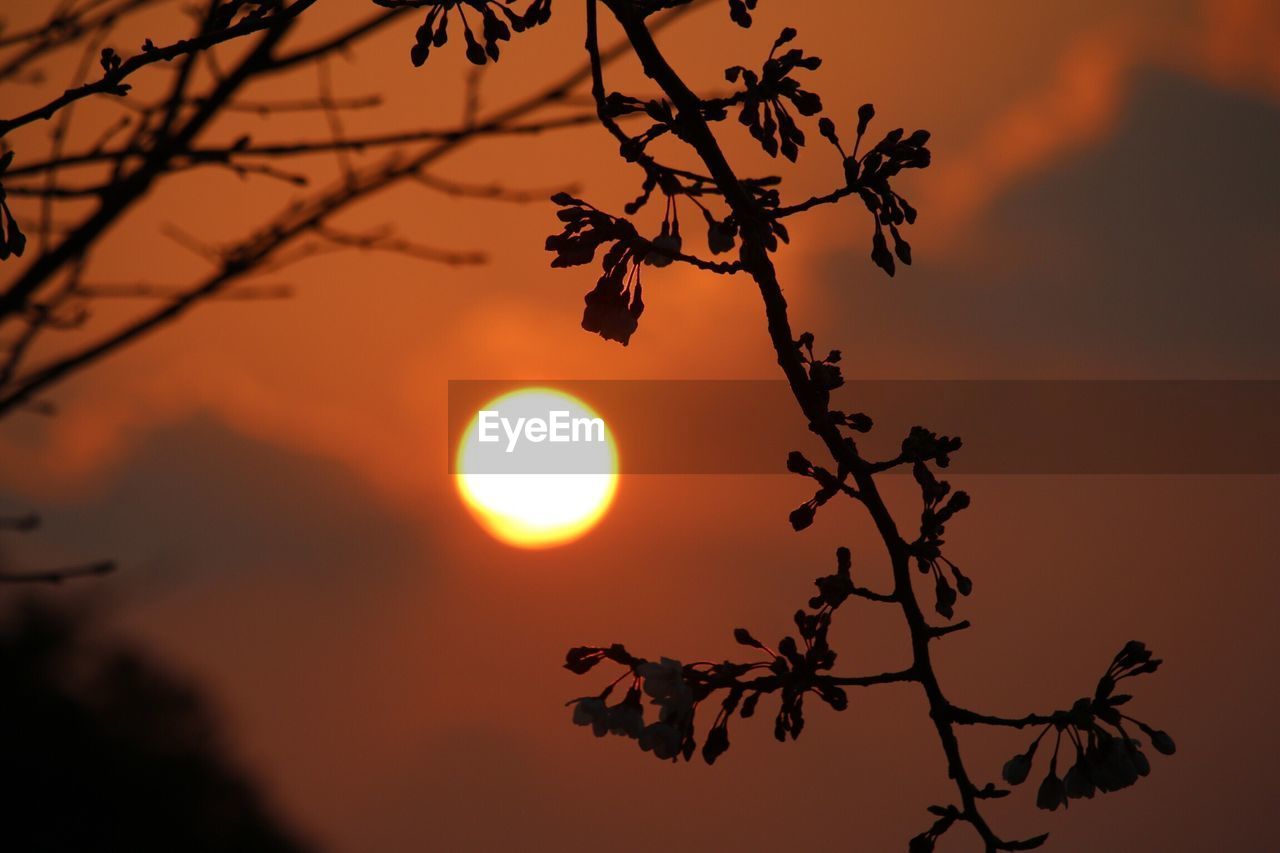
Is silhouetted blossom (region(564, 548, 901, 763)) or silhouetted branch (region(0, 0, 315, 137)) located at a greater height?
silhouetted branch (region(0, 0, 315, 137))

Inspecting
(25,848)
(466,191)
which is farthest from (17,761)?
(466,191)

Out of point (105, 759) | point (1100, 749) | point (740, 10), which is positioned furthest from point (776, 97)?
point (105, 759)

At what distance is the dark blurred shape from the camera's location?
108 ft

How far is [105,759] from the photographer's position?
3631cm

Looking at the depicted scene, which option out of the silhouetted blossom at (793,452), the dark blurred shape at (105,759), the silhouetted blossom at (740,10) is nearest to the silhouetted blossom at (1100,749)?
the silhouetted blossom at (793,452)

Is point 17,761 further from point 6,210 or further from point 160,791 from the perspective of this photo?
point 6,210

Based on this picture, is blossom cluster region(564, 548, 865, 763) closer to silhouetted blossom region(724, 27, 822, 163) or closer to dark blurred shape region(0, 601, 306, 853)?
silhouetted blossom region(724, 27, 822, 163)

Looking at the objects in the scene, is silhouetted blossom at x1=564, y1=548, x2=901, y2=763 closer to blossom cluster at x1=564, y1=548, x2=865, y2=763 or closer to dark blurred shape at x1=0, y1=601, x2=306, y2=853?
blossom cluster at x1=564, y1=548, x2=865, y2=763

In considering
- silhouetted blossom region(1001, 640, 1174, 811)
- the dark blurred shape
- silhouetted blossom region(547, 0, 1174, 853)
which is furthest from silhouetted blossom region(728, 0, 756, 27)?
the dark blurred shape

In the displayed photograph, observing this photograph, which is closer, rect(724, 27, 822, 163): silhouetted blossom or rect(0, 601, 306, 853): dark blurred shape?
rect(724, 27, 822, 163): silhouetted blossom

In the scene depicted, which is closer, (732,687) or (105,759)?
(732,687)

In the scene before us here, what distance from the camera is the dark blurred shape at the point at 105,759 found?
32812 millimetres

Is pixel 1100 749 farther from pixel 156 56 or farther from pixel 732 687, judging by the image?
pixel 156 56

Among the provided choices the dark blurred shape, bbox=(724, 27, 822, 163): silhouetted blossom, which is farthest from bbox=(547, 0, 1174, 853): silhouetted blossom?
the dark blurred shape
